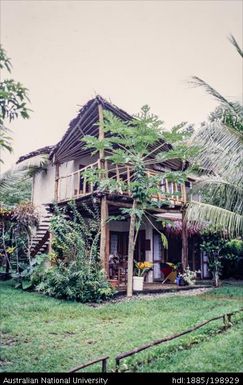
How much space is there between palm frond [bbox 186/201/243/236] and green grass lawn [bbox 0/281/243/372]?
2.09m

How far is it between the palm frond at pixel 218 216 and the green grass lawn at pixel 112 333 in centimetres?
209

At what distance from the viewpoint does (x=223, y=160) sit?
7.88 meters

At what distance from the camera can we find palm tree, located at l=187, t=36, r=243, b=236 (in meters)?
7.81

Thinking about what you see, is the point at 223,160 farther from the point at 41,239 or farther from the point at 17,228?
the point at 41,239

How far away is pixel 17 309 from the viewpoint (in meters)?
7.75

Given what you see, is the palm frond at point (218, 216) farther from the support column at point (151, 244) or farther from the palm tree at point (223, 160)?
the support column at point (151, 244)

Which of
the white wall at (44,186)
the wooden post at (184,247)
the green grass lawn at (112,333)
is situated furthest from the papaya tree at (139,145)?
the white wall at (44,186)

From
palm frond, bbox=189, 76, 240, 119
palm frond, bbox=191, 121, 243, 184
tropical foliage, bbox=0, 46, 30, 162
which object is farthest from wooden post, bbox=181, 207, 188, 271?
tropical foliage, bbox=0, 46, 30, 162

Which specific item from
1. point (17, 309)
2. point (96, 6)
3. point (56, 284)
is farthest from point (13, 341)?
point (96, 6)

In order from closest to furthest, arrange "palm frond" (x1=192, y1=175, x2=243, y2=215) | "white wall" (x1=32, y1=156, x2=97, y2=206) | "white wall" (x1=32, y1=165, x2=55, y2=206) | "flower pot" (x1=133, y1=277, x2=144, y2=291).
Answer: "palm frond" (x1=192, y1=175, x2=243, y2=215) < "flower pot" (x1=133, y1=277, x2=144, y2=291) < "white wall" (x1=32, y1=156, x2=97, y2=206) < "white wall" (x1=32, y1=165, x2=55, y2=206)

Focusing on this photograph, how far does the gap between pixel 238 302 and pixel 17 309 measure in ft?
19.8

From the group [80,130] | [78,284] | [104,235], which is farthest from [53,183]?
[78,284]

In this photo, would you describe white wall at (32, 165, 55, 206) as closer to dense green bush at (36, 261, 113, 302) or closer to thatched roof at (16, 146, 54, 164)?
thatched roof at (16, 146, 54, 164)

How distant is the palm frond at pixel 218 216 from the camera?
28.3ft
